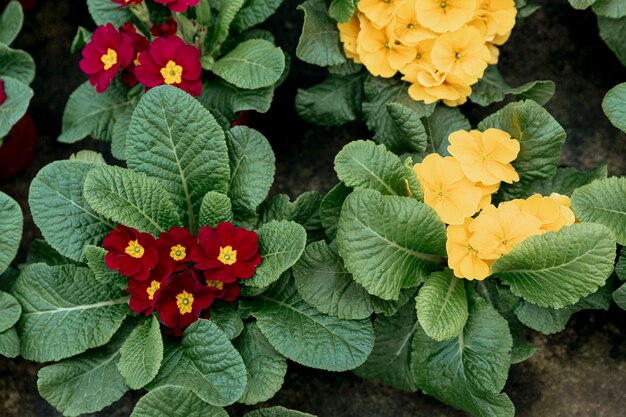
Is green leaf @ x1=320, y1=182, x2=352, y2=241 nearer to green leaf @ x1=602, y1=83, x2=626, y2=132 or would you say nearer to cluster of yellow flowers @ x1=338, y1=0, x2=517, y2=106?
cluster of yellow flowers @ x1=338, y1=0, x2=517, y2=106

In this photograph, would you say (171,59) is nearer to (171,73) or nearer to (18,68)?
(171,73)

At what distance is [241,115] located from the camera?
2.73 metres

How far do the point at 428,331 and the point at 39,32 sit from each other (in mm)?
2008

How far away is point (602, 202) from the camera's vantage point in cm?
218

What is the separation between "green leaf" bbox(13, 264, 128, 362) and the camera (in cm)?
227

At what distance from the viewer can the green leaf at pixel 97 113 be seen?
264cm

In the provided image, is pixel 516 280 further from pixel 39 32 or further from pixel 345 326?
pixel 39 32

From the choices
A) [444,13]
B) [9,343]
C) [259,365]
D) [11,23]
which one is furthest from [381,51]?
[9,343]

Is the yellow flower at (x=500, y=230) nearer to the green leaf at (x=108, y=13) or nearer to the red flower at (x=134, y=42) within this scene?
the red flower at (x=134, y=42)

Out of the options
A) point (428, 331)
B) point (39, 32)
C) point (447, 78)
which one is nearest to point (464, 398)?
point (428, 331)

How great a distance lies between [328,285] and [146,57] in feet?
2.88

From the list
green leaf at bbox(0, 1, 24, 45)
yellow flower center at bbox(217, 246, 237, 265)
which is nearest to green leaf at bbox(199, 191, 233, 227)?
yellow flower center at bbox(217, 246, 237, 265)

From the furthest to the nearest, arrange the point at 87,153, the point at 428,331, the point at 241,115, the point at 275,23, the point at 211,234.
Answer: the point at 275,23
the point at 241,115
the point at 87,153
the point at 211,234
the point at 428,331

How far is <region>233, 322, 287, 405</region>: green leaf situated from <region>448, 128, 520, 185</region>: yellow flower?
0.76 metres
